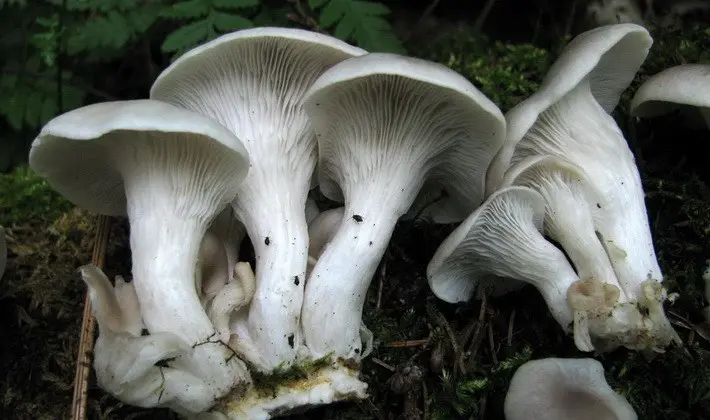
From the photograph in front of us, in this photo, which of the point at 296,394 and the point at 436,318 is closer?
the point at 296,394

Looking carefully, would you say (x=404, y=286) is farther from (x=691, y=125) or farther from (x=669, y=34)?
(x=669, y=34)

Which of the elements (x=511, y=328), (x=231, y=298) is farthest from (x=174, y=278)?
(x=511, y=328)

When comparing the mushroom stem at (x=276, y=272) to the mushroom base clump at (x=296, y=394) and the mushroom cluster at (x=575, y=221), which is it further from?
the mushroom cluster at (x=575, y=221)

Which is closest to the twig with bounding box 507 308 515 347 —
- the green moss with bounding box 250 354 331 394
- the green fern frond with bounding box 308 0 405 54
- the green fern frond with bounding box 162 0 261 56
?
the green moss with bounding box 250 354 331 394

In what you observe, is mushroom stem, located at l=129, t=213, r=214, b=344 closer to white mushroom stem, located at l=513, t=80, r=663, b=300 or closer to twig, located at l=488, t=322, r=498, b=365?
twig, located at l=488, t=322, r=498, b=365

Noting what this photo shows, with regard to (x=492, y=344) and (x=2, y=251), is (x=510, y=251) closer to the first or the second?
(x=492, y=344)
